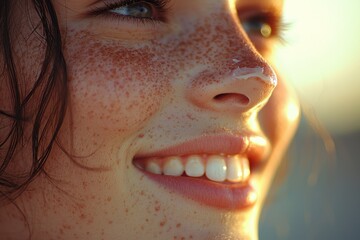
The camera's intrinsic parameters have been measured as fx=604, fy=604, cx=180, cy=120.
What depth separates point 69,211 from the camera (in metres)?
1.31

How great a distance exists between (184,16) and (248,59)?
0.19 m

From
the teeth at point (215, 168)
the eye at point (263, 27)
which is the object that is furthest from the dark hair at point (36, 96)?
the eye at point (263, 27)

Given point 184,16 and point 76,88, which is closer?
point 76,88

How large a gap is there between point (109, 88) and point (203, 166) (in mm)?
302

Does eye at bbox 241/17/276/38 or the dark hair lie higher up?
eye at bbox 241/17/276/38

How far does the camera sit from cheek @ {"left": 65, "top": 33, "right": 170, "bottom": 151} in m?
1.26

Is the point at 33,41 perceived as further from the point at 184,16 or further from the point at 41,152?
the point at 184,16

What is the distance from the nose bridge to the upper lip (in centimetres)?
7

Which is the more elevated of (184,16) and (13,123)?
(184,16)

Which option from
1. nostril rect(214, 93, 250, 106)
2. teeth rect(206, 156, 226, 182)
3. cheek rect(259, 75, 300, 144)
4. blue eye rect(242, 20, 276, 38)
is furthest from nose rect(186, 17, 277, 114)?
blue eye rect(242, 20, 276, 38)

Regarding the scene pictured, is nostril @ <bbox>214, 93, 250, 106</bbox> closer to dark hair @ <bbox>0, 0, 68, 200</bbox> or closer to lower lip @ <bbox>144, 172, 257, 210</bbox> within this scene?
lower lip @ <bbox>144, 172, 257, 210</bbox>

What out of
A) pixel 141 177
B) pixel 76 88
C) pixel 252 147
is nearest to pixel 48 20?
pixel 76 88

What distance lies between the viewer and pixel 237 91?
1.31 m

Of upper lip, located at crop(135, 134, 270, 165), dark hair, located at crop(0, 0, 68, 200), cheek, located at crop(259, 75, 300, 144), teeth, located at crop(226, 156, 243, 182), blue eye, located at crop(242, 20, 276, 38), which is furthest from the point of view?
blue eye, located at crop(242, 20, 276, 38)
